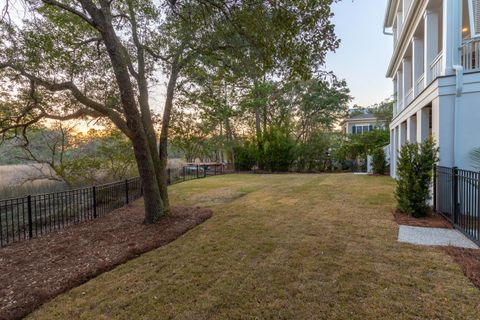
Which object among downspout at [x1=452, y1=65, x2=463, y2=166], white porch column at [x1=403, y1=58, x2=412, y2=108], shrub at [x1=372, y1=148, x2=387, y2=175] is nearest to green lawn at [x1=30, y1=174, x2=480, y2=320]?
downspout at [x1=452, y1=65, x2=463, y2=166]

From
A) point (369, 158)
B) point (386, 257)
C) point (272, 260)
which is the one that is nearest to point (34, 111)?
point (272, 260)

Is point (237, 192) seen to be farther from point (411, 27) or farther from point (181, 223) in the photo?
point (411, 27)

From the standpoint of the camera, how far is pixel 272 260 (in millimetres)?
3357

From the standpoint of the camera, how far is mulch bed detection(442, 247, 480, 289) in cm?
275

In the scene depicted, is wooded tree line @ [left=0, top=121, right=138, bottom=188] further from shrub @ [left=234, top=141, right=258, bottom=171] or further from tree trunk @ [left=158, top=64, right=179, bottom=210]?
shrub @ [left=234, top=141, right=258, bottom=171]

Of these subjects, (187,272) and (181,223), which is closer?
(187,272)

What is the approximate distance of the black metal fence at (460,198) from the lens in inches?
156

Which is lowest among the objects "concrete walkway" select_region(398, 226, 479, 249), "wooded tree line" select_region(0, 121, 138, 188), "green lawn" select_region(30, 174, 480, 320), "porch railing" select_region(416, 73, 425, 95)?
"green lawn" select_region(30, 174, 480, 320)

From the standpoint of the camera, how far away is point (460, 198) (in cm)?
466

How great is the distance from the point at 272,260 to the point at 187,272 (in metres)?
1.14

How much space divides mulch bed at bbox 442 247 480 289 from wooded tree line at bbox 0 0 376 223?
3130 millimetres

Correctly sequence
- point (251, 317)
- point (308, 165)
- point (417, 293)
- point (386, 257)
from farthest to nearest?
point (308, 165)
point (386, 257)
point (417, 293)
point (251, 317)

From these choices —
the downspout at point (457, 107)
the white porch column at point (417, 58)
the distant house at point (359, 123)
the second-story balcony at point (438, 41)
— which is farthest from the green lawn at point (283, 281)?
the distant house at point (359, 123)

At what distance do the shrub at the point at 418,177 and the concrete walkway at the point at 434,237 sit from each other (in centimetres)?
92
